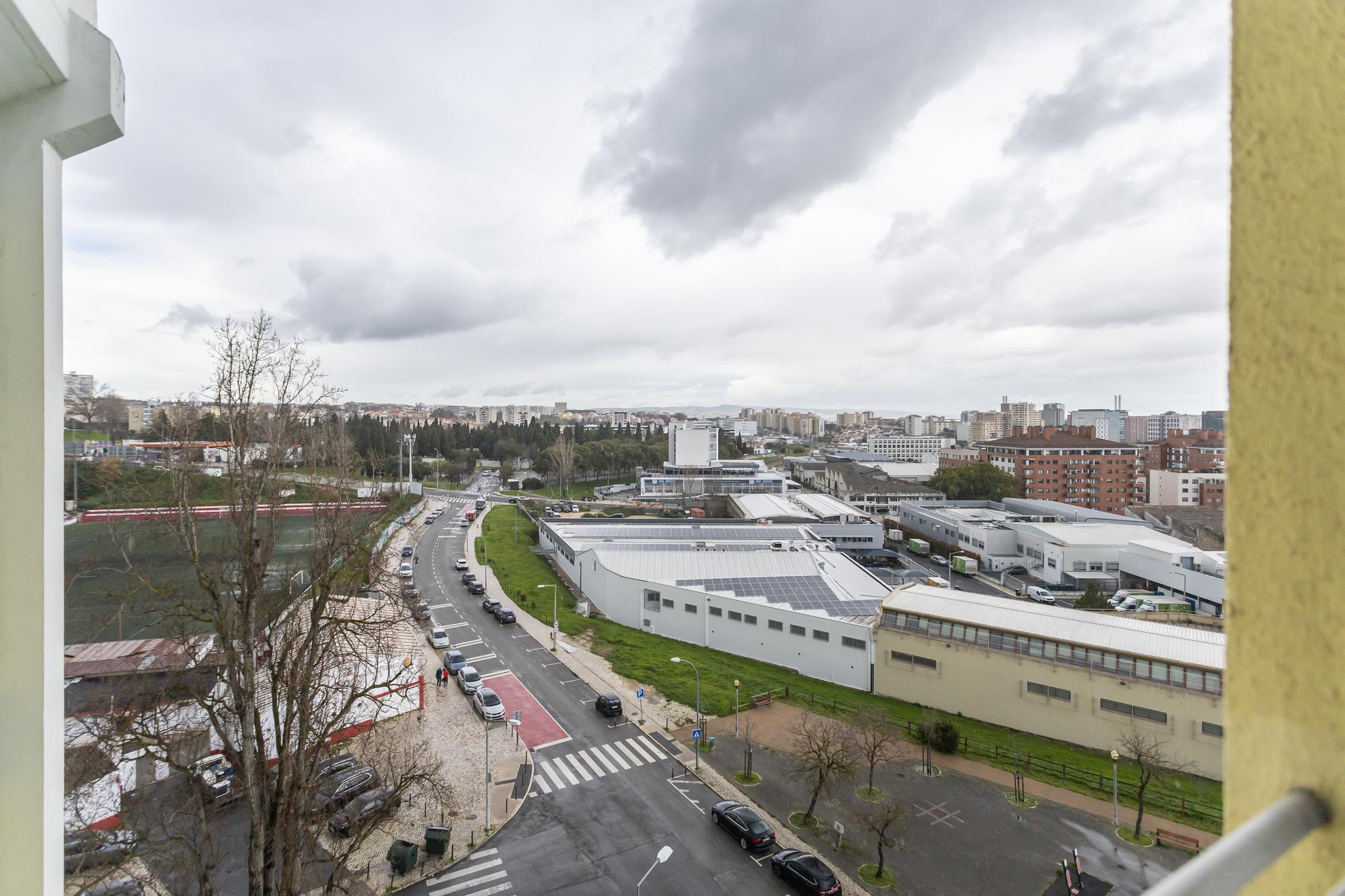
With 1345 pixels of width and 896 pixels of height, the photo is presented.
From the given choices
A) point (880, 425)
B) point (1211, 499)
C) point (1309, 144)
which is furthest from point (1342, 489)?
point (880, 425)

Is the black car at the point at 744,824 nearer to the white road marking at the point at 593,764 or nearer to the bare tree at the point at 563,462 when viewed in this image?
the white road marking at the point at 593,764

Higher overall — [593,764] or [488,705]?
[488,705]

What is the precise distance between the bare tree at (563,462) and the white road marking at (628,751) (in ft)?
119

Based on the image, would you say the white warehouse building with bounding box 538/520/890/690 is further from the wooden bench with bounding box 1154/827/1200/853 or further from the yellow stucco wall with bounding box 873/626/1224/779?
the wooden bench with bounding box 1154/827/1200/853

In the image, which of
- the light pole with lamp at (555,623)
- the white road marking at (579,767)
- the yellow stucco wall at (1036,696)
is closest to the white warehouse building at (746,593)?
the yellow stucco wall at (1036,696)

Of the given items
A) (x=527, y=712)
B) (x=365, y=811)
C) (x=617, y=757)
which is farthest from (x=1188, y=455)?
(x=365, y=811)

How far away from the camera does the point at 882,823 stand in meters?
9.63

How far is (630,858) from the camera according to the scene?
9695mm

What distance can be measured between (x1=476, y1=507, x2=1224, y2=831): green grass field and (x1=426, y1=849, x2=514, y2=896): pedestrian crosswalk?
243 inches

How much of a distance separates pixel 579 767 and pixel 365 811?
4.13 metres

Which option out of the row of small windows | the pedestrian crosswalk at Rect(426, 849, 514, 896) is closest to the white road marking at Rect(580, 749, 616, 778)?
the pedestrian crosswalk at Rect(426, 849, 514, 896)

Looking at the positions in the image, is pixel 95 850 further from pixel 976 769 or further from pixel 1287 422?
pixel 976 769

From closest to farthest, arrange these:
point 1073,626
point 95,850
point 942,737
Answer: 1. point 95,850
2. point 942,737
3. point 1073,626

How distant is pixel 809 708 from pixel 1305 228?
15738 millimetres
